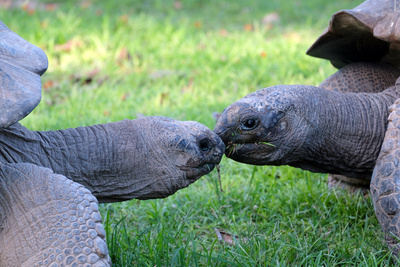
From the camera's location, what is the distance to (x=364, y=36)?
3.28 m

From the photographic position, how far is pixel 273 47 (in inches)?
233

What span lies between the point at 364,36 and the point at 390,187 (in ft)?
Answer: 3.98

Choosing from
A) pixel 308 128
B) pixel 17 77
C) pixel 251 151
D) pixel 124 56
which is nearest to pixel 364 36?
pixel 308 128

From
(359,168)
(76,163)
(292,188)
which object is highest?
(76,163)

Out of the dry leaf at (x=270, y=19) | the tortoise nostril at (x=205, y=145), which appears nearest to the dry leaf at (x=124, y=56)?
the dry leaf at (x=270, y=19)

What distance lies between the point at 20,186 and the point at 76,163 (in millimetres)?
362

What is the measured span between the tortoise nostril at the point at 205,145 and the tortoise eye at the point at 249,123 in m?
0.26

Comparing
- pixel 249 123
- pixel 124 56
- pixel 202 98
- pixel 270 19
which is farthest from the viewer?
pixel 270 19

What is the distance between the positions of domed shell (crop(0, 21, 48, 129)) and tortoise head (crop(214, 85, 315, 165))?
0.87 metres

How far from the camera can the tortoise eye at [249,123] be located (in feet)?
8.48

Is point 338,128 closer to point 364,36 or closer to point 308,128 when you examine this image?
point 308,128

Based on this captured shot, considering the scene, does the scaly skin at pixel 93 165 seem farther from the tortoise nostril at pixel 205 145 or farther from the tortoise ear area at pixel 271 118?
the tortoise ear area at pixel 271 118

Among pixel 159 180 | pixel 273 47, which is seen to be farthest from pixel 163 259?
pixel 273 47

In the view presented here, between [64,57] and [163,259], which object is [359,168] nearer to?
[163,259]
